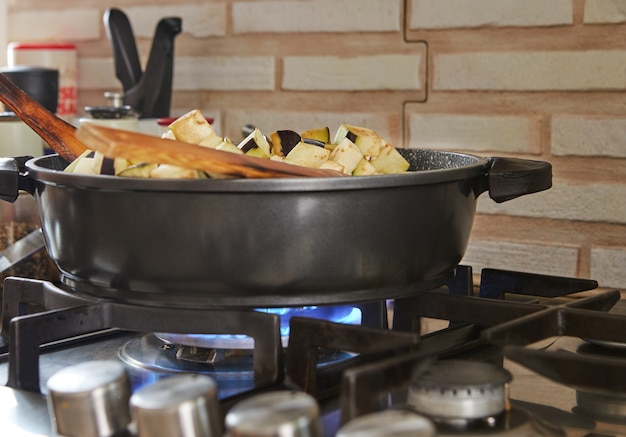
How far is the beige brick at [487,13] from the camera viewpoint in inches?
59.1

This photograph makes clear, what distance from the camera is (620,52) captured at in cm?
145

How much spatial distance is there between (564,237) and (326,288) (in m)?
0.88

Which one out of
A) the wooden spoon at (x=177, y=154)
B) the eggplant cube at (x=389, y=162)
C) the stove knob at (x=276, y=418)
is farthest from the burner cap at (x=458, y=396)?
the eggplant cube at (x=389, y=162)

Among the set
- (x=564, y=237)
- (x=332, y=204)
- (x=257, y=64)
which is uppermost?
(x=257, y=64)

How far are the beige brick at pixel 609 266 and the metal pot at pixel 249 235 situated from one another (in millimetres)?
766

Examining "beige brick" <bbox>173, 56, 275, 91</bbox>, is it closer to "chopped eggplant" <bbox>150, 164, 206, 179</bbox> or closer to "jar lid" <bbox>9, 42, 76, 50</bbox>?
"jar lid" <bbox>9, 42, 76, 50</bbox>

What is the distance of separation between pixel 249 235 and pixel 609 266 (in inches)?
36.5

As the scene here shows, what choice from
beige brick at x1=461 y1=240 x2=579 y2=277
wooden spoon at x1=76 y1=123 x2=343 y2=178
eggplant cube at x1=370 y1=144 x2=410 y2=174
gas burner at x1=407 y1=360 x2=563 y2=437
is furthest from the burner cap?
beige brick at x1=461 y1=240 x2=579 y2=277

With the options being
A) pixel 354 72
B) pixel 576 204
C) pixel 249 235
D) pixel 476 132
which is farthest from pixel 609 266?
pixel 249 235

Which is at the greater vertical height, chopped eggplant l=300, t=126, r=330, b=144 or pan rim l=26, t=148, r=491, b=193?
chopped eggplant l=300, t=126, r=330, b=144

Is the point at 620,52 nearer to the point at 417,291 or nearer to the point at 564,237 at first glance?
the point at 564,237

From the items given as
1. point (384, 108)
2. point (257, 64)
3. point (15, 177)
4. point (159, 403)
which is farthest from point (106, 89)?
point (159, 403)

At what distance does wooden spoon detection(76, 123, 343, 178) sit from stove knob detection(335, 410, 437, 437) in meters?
0.27

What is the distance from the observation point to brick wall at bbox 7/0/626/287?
1.48 m
